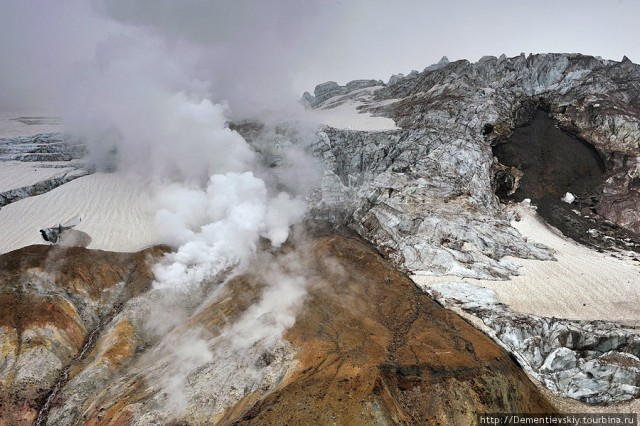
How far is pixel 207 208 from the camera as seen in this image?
54.4 m

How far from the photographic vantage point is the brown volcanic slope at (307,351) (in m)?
22.0

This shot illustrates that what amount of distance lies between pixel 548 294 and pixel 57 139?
312ft

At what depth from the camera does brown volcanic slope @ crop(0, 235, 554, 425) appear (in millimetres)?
21969

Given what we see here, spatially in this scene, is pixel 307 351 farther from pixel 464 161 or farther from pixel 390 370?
pixel 464 161

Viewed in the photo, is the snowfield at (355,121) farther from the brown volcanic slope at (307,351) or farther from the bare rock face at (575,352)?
the bare rock face at (575,352)

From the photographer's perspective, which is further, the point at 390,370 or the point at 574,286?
the point at 574,286

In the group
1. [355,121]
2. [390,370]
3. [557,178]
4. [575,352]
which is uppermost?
[355,121]

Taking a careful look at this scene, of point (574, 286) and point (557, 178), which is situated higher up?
point (557, 178)

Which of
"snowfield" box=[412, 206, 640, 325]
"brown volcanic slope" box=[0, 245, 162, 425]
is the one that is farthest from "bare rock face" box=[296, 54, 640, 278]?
"brown volcanic slope" box=[0, 245, 162, 425]

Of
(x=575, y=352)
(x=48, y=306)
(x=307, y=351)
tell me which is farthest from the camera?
(x=48, y=306)

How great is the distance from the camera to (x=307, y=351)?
26609 millimetres

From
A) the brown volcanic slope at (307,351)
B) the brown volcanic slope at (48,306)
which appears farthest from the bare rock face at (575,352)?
the brown volcanic slope at (48,306)

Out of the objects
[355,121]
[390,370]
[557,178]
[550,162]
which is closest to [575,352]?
[390,370]

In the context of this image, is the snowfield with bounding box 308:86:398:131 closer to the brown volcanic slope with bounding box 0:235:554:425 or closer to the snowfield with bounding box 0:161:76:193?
the brown volcanic slope with bounding box 0:235:554:425
